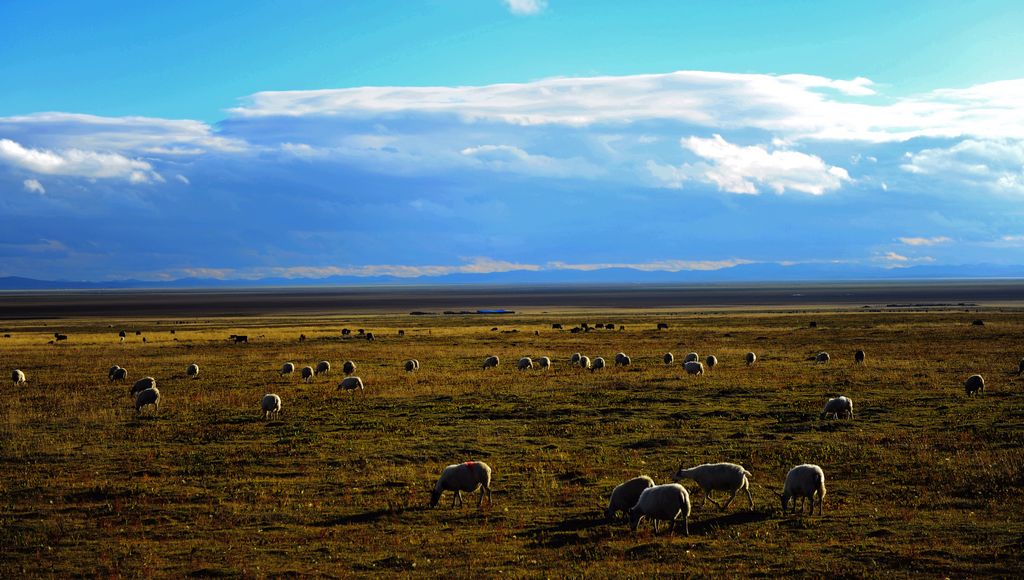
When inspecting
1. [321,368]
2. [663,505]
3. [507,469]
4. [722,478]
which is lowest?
[507,469]

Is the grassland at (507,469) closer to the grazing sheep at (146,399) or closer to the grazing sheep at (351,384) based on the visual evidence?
the grazing sheep at (146,399)

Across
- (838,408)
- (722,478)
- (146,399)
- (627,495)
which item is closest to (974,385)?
(838,408)

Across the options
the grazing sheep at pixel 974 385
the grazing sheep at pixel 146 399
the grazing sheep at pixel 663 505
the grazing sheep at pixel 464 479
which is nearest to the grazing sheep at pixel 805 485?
the grazing sheep at pixel 663 505

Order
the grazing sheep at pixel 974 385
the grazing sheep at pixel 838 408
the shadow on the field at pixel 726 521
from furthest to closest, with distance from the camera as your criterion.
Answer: the grazing sheep at pixel 974 385, the grazing sheep at pixel 838 408, the shadow on the field at pixel 726 521

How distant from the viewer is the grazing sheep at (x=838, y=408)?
86.9 ft

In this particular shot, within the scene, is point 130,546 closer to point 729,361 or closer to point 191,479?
point 191,479

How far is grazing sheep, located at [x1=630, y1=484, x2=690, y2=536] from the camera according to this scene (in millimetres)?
14805

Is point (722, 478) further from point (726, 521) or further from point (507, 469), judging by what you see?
point (507, 469)

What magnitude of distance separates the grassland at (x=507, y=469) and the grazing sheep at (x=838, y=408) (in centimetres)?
53

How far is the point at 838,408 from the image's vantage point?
87.0 ft

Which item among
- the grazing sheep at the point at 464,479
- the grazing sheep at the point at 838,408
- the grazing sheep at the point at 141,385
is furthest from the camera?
the grazing sheep at the point at 141,385

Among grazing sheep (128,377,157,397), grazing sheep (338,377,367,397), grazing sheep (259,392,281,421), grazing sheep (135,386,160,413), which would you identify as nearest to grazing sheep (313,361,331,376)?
grazing sheep (338,377,367,397)

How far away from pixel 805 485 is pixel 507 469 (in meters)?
7.41

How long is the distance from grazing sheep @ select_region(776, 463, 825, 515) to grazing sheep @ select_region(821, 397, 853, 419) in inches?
427
